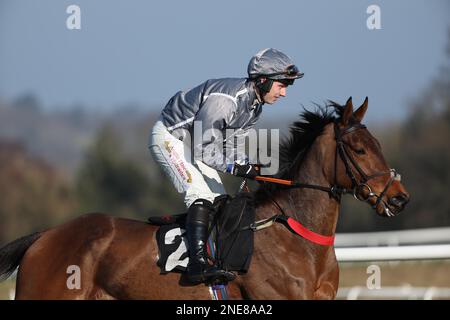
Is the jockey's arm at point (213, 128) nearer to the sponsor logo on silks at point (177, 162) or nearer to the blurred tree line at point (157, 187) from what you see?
the sponsor logo on silks at point (177, 162)

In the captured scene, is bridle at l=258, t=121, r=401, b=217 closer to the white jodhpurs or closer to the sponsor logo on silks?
the white jodhpurs

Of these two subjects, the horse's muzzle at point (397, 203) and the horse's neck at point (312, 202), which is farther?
the horse's neck at point (312, 202)

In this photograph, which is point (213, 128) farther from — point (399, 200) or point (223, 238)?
point (399, 200)

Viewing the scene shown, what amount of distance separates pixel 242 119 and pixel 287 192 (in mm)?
596

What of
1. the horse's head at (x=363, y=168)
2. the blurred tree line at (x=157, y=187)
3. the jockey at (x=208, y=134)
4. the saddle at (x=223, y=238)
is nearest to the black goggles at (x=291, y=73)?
the jockey at (x=208, y=134)

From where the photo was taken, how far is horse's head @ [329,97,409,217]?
16.6 ft

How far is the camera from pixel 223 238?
5.29 metres

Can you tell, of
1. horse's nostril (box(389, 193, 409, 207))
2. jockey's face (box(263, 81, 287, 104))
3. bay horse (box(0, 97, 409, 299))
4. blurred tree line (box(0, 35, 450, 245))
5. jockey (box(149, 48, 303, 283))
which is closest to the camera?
horse's nostril (box(389, 193, 409, 207))

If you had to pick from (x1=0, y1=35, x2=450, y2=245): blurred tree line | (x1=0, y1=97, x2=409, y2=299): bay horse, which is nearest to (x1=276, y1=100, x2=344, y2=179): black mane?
(x1=0, y1=97, x2=409, y2=299): bay horse

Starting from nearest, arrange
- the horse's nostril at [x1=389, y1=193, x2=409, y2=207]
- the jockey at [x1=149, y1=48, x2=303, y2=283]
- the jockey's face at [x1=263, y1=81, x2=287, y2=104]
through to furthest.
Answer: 1. the horse's nostril at [x1=389, y1=193, x2=409, y2=207]
2. the jockey at [x1=149, y1=48, x2=303, y2=283]
3. the jockey's face at [x1=263, y1=81, x2=287, y2=104]

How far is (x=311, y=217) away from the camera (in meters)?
5.30

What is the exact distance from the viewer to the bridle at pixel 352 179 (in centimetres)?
506

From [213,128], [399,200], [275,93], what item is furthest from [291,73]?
[399,200]
